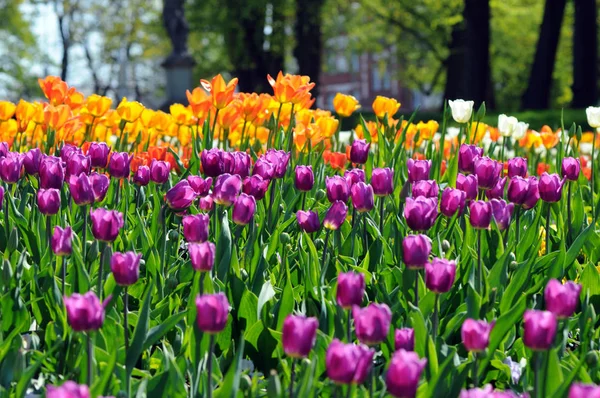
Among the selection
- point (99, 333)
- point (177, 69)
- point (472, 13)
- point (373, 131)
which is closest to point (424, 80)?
point (177, 69)

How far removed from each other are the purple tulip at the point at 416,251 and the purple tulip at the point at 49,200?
98cm

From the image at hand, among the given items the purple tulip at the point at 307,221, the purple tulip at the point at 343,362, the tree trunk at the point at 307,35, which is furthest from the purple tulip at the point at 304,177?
the tree trunk at the point at 307,35

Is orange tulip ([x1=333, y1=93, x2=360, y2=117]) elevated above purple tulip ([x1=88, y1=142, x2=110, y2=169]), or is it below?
above

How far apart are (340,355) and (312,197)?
2331 millimetres

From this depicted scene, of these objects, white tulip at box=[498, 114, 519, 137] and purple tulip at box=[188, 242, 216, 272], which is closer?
purple tulip at box=[188, 242, 216, 272]

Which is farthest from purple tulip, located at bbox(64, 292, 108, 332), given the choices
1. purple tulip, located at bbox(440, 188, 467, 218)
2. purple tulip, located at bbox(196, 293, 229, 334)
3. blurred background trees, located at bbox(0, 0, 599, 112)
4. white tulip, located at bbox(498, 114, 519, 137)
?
blurred background trees, located at bbox(0, 0, 599, 112)

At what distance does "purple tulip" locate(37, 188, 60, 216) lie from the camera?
94.0 inches

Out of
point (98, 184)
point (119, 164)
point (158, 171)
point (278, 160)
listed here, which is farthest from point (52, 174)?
point (278, 160)

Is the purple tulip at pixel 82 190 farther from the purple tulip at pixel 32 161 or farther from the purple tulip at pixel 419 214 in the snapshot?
the purple tulip at pixel 419 214

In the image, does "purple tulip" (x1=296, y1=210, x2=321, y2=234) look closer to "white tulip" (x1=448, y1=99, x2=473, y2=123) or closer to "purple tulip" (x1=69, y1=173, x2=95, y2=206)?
"purple tulip" (x1=69, y1=173, x2=95, y2=206)

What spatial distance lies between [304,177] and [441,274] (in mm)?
1046

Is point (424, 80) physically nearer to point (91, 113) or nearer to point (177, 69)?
Result: point (177, 69)

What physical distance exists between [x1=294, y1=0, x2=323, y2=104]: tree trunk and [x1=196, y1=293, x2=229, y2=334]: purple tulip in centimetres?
2505

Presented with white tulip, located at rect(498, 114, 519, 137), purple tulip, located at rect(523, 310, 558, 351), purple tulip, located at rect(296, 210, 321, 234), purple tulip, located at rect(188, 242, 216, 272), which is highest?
white tulip, located at rect(498, 114, 519, 137)
